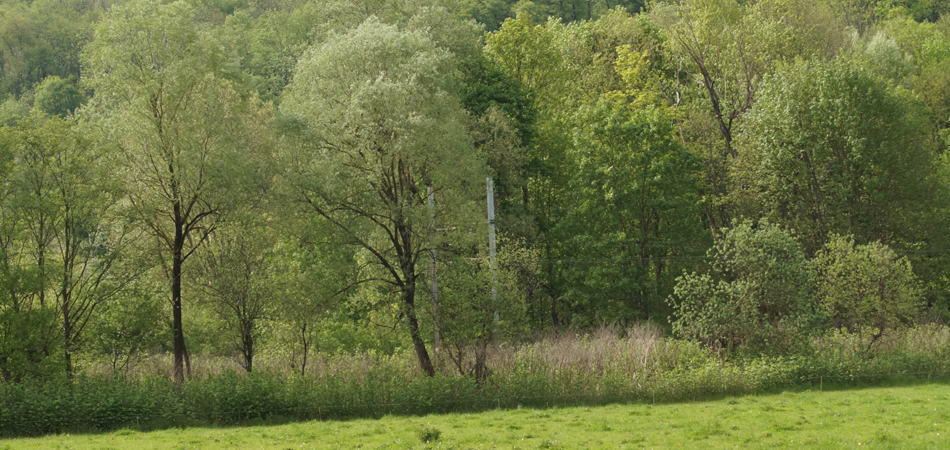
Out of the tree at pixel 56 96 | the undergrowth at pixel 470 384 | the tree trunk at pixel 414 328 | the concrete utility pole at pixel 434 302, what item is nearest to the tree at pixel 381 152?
the tree trunk at pixel 414 328

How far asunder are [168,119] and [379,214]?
27.1 feet

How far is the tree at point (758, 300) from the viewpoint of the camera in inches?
1123

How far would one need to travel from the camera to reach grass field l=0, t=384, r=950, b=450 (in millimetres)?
17375

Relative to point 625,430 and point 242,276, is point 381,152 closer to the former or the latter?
point 242,276

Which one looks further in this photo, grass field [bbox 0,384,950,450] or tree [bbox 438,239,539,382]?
tree [bbox 438,239,539,382]

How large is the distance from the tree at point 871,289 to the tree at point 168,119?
2255cm

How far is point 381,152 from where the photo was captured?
1067 inches

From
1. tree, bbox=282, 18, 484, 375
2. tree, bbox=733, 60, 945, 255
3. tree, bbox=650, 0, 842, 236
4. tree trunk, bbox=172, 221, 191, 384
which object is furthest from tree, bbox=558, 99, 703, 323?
tree trunk, bbox=172, 221, 191, 384

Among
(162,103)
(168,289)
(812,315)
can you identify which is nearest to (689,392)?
(812,315)

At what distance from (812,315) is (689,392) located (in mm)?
6962

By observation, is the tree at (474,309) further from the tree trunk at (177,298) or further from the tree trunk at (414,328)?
the tree trunk at (177,298)

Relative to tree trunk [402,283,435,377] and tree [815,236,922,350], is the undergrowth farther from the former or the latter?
tree [815,236,922,350]

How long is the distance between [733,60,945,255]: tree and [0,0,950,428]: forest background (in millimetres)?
142

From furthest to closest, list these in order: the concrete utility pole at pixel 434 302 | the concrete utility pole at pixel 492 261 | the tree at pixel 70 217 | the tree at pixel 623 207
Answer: the tree at pixel 623 207 → the concrete utility pole at pixel 492 261 → the concrete utility pole at pixel 434 302 → the tree at pixel 70 217
